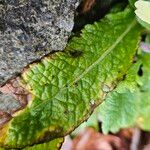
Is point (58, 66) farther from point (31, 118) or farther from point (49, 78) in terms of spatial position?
point (31, 118)

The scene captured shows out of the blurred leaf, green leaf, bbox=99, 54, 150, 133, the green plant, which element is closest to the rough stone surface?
the green plant

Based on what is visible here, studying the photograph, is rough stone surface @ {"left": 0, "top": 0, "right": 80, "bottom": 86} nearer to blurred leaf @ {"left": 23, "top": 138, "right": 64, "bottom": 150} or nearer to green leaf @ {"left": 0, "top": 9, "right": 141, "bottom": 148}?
green leaf @ {"left": 0, "top": 9, "right": 141, "bottom": 148}

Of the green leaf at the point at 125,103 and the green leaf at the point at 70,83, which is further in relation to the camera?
the green leaf at the point at 125,103

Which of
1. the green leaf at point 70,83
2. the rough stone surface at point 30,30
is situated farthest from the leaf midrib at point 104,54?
the rough stone surface at point 30,30

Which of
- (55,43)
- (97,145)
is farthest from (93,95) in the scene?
(97,145)

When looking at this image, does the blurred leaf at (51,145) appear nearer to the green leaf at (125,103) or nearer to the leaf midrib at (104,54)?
the leaf midrib at (104,54)

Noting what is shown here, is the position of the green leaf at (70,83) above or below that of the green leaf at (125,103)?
above

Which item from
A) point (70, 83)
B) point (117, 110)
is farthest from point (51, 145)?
point (117, 110)

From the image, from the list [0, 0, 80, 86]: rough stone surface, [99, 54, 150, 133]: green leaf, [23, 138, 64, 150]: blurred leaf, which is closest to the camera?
[0, 0, 80, 86]: rough stone surface
